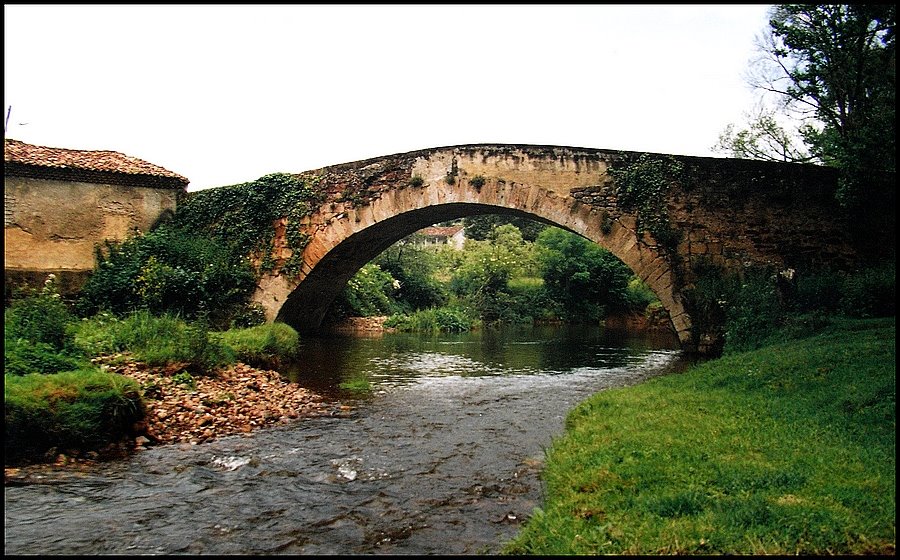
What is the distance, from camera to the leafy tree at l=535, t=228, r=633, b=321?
27.7 metres

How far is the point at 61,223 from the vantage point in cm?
1456

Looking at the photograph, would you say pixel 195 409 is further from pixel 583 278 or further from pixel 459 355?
pixel 583 278

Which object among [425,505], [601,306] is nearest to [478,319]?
[601,306]

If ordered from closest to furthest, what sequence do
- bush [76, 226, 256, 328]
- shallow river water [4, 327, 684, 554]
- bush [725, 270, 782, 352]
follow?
1. shallow river water [4, 327, 684, 554]
2. bush [725, 270, 782, 352]
3. bush [76, 226, 256, 328]

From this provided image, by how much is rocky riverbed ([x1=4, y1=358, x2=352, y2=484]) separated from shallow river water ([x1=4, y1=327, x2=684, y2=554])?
256 mm

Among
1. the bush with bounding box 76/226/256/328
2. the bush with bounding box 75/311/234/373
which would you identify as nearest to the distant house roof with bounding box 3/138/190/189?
the bush with bounding box 76/226/256/328

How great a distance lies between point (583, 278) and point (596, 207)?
1520cm

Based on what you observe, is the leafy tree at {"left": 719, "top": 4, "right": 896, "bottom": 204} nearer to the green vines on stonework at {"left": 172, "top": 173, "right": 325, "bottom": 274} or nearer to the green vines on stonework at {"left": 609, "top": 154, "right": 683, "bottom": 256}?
the green vines on stonework at {"left": 609, "top": 154, "right": 683, "bottom": 256}

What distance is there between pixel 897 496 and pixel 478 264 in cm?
2592

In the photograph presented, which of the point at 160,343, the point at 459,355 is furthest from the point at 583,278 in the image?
the point at 160,343

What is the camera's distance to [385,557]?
12.2ft

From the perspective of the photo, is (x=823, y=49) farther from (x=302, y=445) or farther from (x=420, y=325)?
(x=420, y=325)

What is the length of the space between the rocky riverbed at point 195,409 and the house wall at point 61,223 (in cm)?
755

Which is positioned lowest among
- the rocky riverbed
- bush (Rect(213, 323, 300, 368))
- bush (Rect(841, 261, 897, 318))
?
the rocky riverbed
